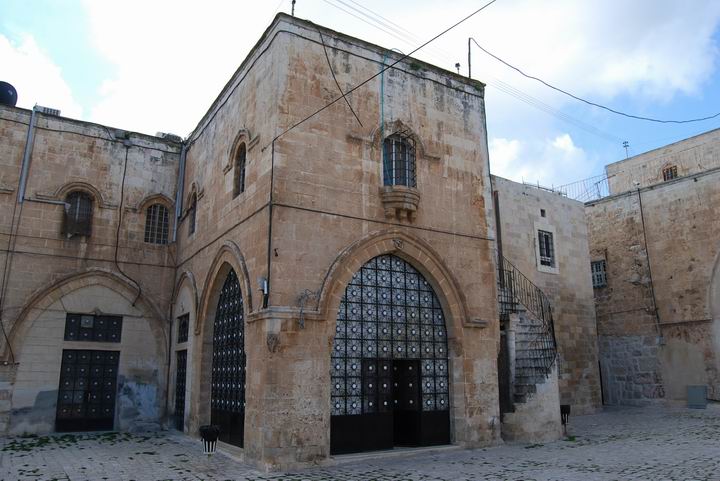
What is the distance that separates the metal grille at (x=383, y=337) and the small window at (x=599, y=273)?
38.4 ft

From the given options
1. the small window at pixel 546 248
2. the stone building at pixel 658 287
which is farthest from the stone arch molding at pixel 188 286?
the stone building at pixel 658 287

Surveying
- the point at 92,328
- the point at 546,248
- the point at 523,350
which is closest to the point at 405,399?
the point at 523,350

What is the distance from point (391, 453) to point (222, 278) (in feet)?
16.6

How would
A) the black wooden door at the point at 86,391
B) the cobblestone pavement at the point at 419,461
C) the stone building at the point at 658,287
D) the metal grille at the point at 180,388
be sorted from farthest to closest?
the stone building at the point at 658,287
the metal grille at the point at 180,388
the black wooden door at the point at 86,391
the cobblestone pavement at the point at 419,461

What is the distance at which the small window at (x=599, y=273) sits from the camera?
67.7 feet

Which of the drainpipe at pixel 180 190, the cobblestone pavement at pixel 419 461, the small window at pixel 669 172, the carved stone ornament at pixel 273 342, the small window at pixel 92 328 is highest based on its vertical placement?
the small window at pixel 669 172

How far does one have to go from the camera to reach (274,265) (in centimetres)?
945

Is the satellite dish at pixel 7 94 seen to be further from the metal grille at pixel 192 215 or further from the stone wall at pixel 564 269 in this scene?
the stone wall at pixel 564 269

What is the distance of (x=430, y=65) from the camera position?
12.4 m

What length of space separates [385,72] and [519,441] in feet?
26.3

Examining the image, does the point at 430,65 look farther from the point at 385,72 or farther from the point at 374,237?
the point at 374,237

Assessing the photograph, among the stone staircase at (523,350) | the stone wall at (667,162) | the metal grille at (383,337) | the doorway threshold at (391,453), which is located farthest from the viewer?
the stone wall at (667,162)

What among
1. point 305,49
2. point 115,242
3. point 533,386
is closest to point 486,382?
point 533,386

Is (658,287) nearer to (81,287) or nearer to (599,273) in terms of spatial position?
(599,273)
